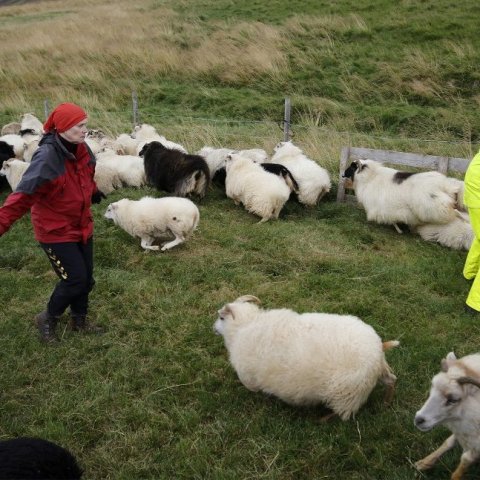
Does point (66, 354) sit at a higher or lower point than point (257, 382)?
lower

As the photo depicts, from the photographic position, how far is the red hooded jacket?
4.03 meters

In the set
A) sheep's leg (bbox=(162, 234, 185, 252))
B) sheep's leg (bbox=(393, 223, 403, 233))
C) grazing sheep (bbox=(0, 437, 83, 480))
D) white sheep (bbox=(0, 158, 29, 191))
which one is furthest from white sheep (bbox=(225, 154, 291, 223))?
grazing sheep (bbox=(0, 437, 83, 480))

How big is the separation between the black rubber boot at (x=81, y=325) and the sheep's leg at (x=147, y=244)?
6.20 ft

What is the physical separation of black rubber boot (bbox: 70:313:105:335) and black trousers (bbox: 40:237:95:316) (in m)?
0.15

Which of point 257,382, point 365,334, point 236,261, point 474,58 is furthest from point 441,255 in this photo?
point 474,58

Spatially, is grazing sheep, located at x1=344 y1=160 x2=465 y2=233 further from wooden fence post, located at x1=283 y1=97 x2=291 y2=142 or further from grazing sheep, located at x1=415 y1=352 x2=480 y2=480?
grazing sheep, located at x1=415 y1=352 x2=480 y2=480

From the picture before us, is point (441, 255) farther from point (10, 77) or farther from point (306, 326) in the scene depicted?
point (10, 77)

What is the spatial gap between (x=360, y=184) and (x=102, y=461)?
19.5 feet

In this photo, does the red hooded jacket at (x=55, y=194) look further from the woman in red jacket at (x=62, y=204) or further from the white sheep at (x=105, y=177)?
the white sheep at (x=105, y=177)

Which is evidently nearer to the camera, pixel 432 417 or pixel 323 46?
pixel 432 417

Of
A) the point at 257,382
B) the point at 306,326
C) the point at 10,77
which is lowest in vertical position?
the point at 10,77

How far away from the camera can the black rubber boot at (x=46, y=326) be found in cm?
477

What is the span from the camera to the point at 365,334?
3.58m

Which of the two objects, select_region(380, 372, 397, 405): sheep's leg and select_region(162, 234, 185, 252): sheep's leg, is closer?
select_region(380, 372, 397, 405): sheep's leg
